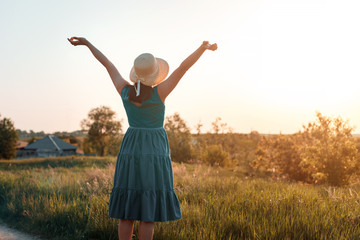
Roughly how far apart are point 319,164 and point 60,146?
55.9 meters

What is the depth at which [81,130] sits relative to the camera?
53656 millimetres

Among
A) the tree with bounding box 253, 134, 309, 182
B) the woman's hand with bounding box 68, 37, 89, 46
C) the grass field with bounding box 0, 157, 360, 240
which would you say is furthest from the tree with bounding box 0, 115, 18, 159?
the woman's hand with bounding box 68, 37, 89, 46

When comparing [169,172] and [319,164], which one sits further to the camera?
[319,164]

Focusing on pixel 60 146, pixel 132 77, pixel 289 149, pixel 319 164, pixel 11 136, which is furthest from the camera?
pixel 60 146

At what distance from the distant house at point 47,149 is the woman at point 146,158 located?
196 feet

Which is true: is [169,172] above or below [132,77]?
below

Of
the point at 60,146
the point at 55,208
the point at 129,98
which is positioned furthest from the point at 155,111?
the point at 60,146

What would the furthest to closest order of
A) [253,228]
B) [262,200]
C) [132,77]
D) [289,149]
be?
[289,149] → [262,200] → [253,228] → [132,77]

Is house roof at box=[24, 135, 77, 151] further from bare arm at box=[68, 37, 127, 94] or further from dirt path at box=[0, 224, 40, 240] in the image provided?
bare arm at box=[68, 37, 127, 94]

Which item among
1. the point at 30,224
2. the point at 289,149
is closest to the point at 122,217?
the point at 30,224

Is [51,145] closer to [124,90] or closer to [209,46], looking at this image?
[124,90]

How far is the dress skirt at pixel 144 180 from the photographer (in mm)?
3111

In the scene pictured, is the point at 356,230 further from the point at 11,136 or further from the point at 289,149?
the point at 11,136

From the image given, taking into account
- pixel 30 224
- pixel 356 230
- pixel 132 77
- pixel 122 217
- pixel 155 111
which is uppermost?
pixel 132 77
